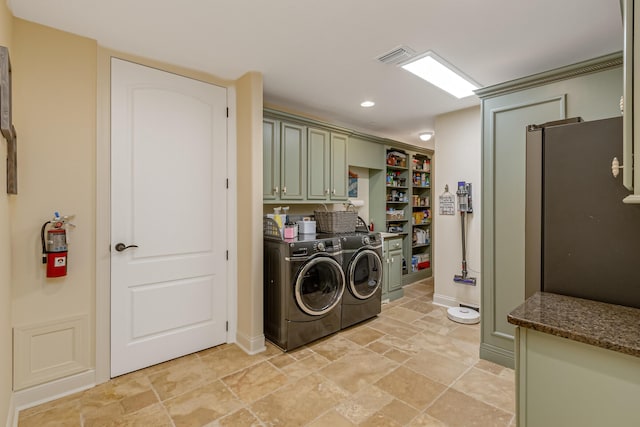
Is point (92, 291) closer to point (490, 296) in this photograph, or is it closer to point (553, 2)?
point (490, 296)

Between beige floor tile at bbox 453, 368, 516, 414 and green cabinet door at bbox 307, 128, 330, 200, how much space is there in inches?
88.9

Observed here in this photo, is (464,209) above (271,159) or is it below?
below

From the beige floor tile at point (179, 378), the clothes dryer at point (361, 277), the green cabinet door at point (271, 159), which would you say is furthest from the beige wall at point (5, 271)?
the clothes dryer at point (361, 277)

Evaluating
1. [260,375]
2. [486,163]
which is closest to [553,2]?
[486,163]

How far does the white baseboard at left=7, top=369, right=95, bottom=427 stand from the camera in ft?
6.42

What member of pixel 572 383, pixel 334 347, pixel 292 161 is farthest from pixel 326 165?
pixel 572 383

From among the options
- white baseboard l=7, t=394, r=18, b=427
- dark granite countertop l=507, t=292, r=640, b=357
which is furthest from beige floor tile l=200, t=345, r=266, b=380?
dark granite countertop l=507, t=292, r=640, b=357

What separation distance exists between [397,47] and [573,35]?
1.15 metres

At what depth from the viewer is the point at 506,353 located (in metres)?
2.51

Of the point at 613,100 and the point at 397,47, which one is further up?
the point at 397,47

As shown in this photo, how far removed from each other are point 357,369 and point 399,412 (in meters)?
0.55

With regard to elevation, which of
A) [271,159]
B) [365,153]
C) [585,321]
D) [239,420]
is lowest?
[239,420]

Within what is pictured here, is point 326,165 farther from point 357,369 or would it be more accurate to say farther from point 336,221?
point 357,369

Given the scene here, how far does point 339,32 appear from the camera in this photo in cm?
212
